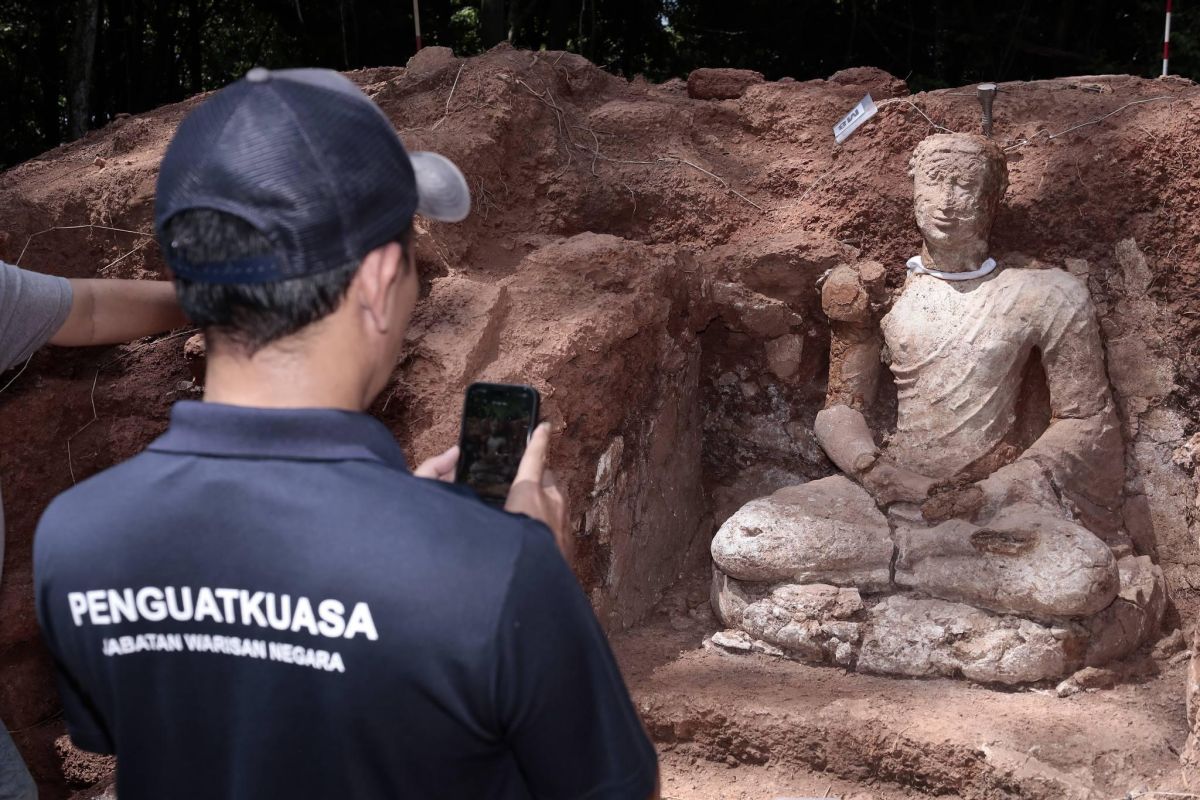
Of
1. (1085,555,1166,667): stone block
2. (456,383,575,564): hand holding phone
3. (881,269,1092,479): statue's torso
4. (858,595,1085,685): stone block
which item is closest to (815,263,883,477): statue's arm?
(881,269,1092,479): statue's torso

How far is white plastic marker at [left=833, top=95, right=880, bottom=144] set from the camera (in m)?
4.65

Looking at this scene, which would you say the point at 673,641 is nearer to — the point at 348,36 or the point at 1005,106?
the point at 1005,106

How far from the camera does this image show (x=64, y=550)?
48.7 inches

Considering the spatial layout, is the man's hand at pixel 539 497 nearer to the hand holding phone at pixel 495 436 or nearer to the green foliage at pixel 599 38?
the hand holding phone at pixel 495 436

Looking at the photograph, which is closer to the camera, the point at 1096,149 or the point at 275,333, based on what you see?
the point at 275,333

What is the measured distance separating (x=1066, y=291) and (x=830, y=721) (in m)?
1.85

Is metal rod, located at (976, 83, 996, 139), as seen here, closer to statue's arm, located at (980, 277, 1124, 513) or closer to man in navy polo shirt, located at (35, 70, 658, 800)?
statue's arm, located at (980, 277, 1124, 513)

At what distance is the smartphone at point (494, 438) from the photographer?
1.63 metres

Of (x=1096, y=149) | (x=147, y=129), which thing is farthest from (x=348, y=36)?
(x=1096, y=149)

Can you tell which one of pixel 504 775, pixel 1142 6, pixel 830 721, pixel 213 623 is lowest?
pixel 830 721

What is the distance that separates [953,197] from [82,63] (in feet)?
21.1

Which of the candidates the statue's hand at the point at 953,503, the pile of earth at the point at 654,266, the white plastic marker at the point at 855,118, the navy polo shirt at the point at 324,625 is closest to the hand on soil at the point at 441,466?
the navy polo shirt at the point at 324,625

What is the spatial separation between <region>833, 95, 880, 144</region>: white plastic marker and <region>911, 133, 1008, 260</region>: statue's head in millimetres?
369

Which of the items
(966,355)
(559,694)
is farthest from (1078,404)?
(559,694)
